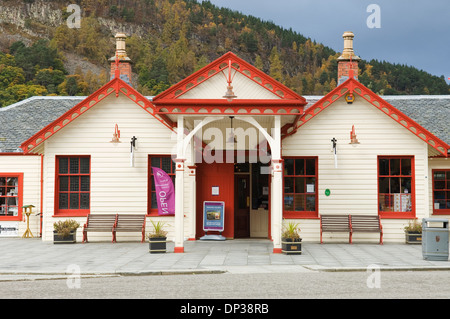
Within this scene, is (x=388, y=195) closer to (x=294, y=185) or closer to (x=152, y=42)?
(x=294, y=185)

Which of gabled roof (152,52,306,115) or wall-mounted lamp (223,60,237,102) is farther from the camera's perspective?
gabled roof (152,52,306,115)

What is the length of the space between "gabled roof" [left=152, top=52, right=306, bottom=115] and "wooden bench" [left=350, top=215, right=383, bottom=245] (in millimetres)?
4865

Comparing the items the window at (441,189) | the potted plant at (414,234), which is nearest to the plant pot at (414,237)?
the potted plant at (414,234)

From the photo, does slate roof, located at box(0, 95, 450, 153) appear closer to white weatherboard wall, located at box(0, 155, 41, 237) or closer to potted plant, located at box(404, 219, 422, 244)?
white weatherboard wall, located at box(0, 155, 41, 237)

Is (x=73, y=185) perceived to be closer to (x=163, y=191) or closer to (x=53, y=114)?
(x=163, y=191)

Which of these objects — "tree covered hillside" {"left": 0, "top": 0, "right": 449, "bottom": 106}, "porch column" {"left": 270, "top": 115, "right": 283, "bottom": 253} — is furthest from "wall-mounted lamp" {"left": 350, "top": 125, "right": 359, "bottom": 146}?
"tree covered hillside" {"left": 0, "top": 0, "right": 449, "bottom": 106}

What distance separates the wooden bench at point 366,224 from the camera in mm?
17281

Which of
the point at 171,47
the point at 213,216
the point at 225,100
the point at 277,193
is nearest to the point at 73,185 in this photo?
the point at 213,216

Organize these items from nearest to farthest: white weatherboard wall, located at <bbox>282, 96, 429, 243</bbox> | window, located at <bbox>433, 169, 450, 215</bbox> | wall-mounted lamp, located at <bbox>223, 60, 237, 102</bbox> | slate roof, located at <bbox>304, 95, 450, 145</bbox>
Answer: wall-mounted lamp, located at <bbox>223, 60, 237, 102</bbox> < white weatherboard wall, located at <bbox>282, 96, 429, 243</bbox> < window, located at <bbox>433, 169, 450, 215</bbox> < slate roof, located at <bbox>304, 95, 450, 145</bbox>

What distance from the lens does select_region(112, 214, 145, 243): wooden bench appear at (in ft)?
57.7

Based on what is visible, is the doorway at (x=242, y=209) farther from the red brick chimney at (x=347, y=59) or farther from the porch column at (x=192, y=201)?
the red brick chimney at (x=347, y=59)

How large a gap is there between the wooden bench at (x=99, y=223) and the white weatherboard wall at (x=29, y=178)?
123 inches

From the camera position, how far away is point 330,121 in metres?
18.2

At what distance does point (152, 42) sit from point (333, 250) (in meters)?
132
